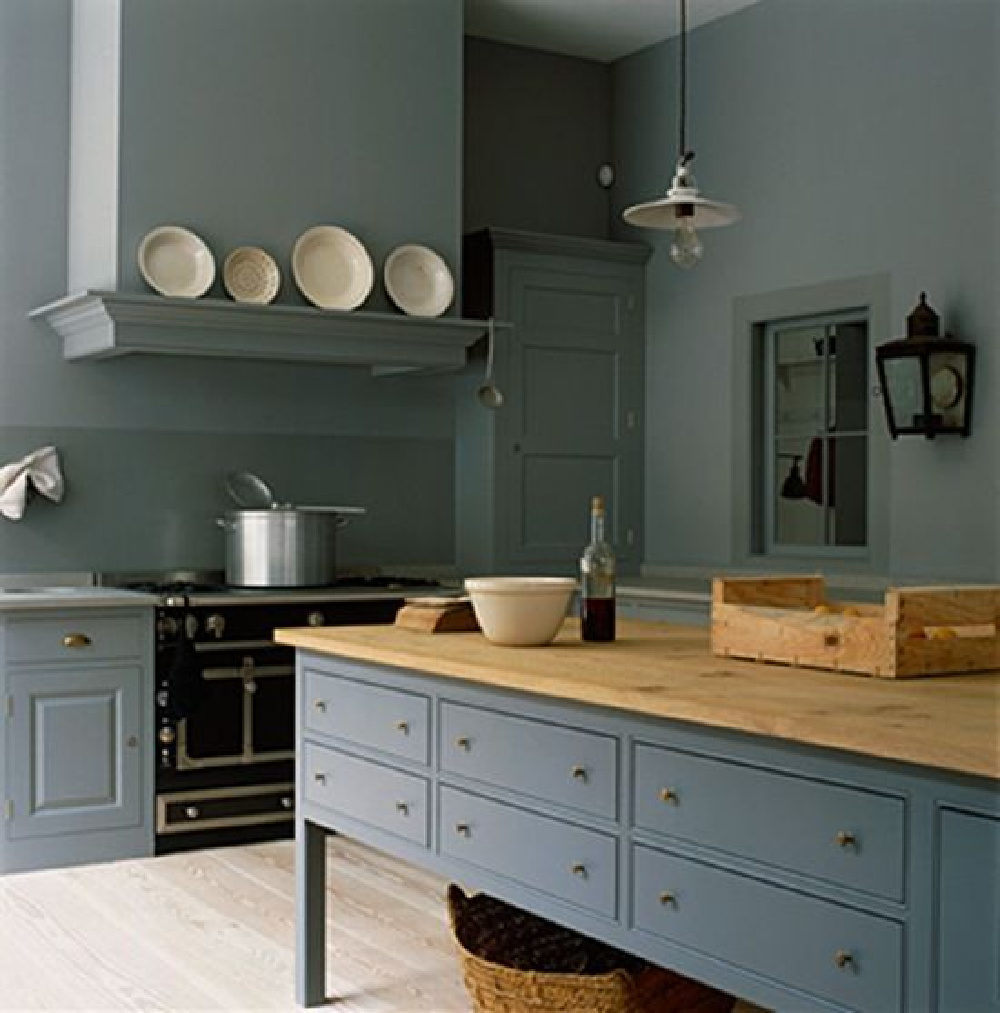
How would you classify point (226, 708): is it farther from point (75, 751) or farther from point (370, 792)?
point (370, 792)

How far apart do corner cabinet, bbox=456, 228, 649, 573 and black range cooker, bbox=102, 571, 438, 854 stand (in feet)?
3.93

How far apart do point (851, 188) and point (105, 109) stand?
2774 mm

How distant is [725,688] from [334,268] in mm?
3633

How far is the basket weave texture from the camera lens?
9.99 feet

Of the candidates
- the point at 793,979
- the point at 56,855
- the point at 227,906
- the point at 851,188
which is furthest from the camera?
the point at 851,188

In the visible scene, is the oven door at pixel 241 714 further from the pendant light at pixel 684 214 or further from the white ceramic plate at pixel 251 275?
the pendant light at pixel 684 214

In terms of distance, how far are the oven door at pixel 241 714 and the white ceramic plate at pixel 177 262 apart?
1270 mm

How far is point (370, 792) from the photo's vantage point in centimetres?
343

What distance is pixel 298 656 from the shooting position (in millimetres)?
3773

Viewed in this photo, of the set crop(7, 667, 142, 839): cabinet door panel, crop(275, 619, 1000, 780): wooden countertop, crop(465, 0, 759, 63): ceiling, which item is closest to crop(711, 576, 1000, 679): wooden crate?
crop(275, 619, 1000, 780): wooden countertop

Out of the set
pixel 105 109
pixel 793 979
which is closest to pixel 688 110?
pixel 105 109

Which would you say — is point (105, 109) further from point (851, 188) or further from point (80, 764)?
point (851, 188)

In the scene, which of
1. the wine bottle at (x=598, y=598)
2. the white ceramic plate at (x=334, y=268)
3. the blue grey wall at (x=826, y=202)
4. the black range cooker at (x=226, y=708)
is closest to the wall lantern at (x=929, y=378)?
the blue grey wall at (x=826, y=202)

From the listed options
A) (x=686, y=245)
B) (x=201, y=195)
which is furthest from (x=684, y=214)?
(x=201, y=195)
